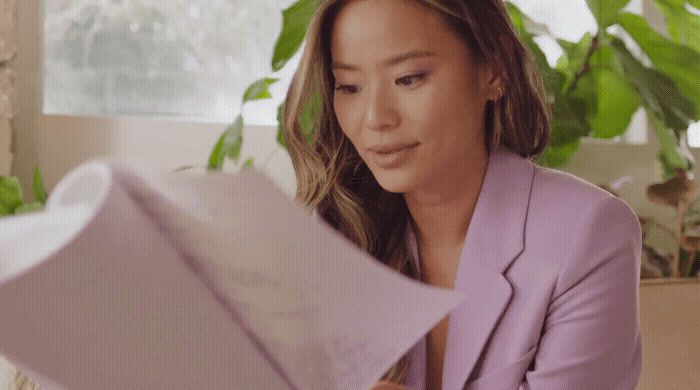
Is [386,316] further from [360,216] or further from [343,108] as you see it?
[360,216]

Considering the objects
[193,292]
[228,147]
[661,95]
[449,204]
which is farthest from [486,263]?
[661,95]

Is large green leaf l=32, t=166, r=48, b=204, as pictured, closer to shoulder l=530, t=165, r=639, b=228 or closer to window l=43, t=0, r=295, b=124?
window l=43, t=0, r=295, b=124

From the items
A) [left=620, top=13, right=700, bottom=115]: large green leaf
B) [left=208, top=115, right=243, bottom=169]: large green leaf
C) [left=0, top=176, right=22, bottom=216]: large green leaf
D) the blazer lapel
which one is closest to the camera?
the blazer lapel

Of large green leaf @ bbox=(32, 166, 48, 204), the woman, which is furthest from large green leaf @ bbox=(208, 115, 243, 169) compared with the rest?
the woman

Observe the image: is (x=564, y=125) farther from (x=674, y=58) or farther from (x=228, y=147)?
(x=228, y=147)

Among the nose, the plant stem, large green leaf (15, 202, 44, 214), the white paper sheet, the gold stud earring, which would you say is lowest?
the plant stem

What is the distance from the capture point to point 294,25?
65.7 inches

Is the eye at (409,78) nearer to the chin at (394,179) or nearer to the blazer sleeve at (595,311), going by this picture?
the chin at (394,179)

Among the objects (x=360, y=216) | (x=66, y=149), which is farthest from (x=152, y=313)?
(x=66, y=149)

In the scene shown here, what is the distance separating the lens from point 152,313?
0.44 meters

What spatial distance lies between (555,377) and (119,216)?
2.31 feet

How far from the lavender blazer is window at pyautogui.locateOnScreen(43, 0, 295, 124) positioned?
114 cm

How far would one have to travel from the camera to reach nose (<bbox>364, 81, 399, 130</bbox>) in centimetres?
91

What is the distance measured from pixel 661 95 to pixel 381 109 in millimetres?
1046
